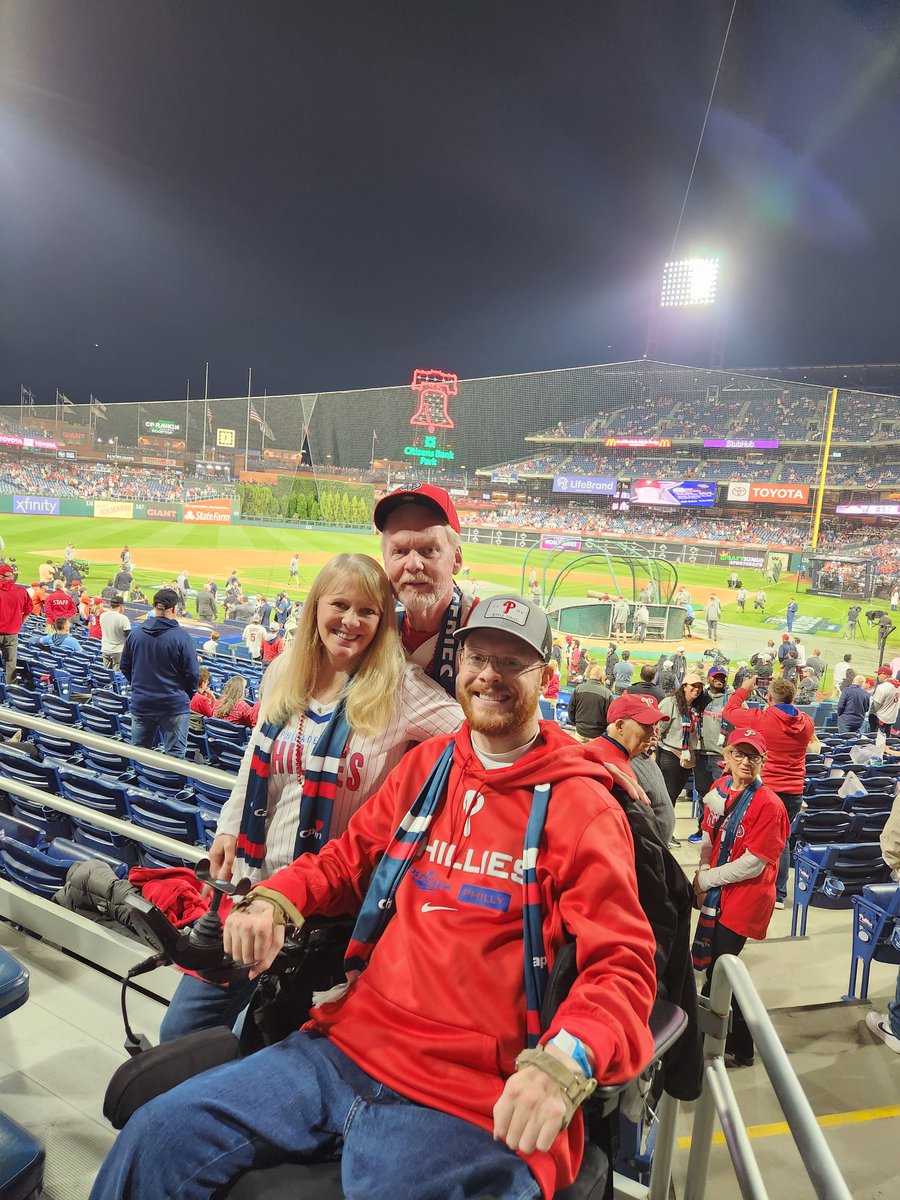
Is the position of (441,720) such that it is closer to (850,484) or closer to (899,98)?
(850,484)

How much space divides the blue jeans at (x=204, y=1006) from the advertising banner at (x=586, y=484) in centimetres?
3041

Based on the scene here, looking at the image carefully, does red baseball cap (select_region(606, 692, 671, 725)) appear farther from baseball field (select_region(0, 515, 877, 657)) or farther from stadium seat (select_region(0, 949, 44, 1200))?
baseball field (select_region(0, 515, 877, 657))

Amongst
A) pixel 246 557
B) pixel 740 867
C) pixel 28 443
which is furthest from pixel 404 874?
pixel 28 443

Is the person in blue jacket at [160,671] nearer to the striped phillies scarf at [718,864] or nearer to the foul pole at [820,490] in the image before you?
the striped phillies scarf at [718,864]

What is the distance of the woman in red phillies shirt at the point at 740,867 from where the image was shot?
338 cm

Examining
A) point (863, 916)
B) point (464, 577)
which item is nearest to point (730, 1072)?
point (863, 916)

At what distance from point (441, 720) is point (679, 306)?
40110mm

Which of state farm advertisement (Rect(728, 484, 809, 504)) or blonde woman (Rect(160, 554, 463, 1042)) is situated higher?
state farm advertisement (Rect(728, 484, 809, 504))

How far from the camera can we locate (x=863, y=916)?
388cm

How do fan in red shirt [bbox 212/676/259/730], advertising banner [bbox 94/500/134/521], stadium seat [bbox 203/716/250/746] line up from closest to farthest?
stadium seat [bbox 203/716/250/746] → fan in red shirt [bbox 212/676/259/730] → advertising banner [bbox 94/500/134/521]

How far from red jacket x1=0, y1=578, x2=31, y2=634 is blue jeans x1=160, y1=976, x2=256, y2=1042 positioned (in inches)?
309

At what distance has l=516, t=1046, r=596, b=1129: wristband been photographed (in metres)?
1.08

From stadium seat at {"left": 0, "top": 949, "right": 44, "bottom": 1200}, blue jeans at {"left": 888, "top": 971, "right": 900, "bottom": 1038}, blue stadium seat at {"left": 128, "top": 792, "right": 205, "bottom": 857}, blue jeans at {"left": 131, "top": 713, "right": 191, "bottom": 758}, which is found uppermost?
stadium seat at {"left": 0, "top": 949, "right": 44, "bottom": 1200}

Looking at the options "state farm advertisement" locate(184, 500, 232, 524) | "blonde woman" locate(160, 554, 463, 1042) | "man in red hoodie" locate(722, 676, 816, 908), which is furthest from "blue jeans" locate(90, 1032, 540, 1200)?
"state farm advertisement" locate(184, 500, 232, 524)
